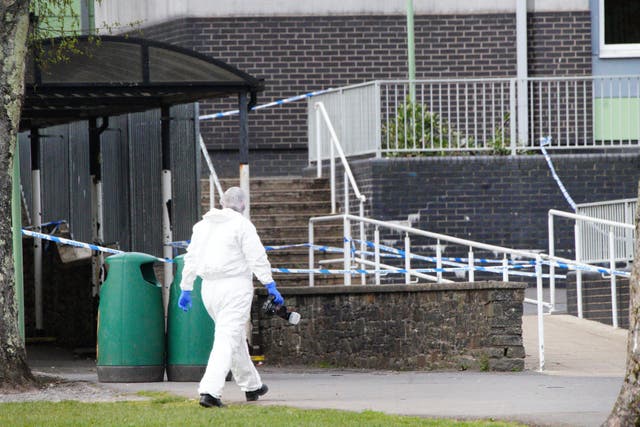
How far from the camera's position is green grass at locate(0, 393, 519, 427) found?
891cm

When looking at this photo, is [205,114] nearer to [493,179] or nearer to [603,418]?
[493,179]

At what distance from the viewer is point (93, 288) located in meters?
16.3

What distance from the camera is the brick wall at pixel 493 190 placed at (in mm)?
18312

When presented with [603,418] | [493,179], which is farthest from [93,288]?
[603,418]

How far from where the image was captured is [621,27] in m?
22.6

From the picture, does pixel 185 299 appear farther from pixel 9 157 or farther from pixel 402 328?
pixel 402 328

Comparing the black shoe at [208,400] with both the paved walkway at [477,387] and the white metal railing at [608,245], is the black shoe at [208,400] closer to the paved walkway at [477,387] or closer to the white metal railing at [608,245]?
the paved walkway at [477,387]

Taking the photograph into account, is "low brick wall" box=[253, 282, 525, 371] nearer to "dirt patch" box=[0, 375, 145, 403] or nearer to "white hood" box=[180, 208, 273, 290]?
"dirt patch" box=[0, 375, 145, 403]

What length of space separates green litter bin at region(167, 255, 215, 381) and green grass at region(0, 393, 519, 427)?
164cm

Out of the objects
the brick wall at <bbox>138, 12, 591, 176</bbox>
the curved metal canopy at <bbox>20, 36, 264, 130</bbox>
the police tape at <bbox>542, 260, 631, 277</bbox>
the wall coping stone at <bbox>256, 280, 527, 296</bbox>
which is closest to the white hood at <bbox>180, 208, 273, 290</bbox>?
the wall coping stone at <bbox>256, 280, 527, 296</bbox>

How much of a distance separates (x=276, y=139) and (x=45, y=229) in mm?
5529

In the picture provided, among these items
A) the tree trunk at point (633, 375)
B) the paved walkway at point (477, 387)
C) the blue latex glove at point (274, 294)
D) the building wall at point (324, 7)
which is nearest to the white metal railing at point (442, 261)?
the paved walkway at point (477, 387)

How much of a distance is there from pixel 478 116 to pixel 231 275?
11.0m

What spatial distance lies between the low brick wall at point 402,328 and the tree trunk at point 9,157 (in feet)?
11.2
